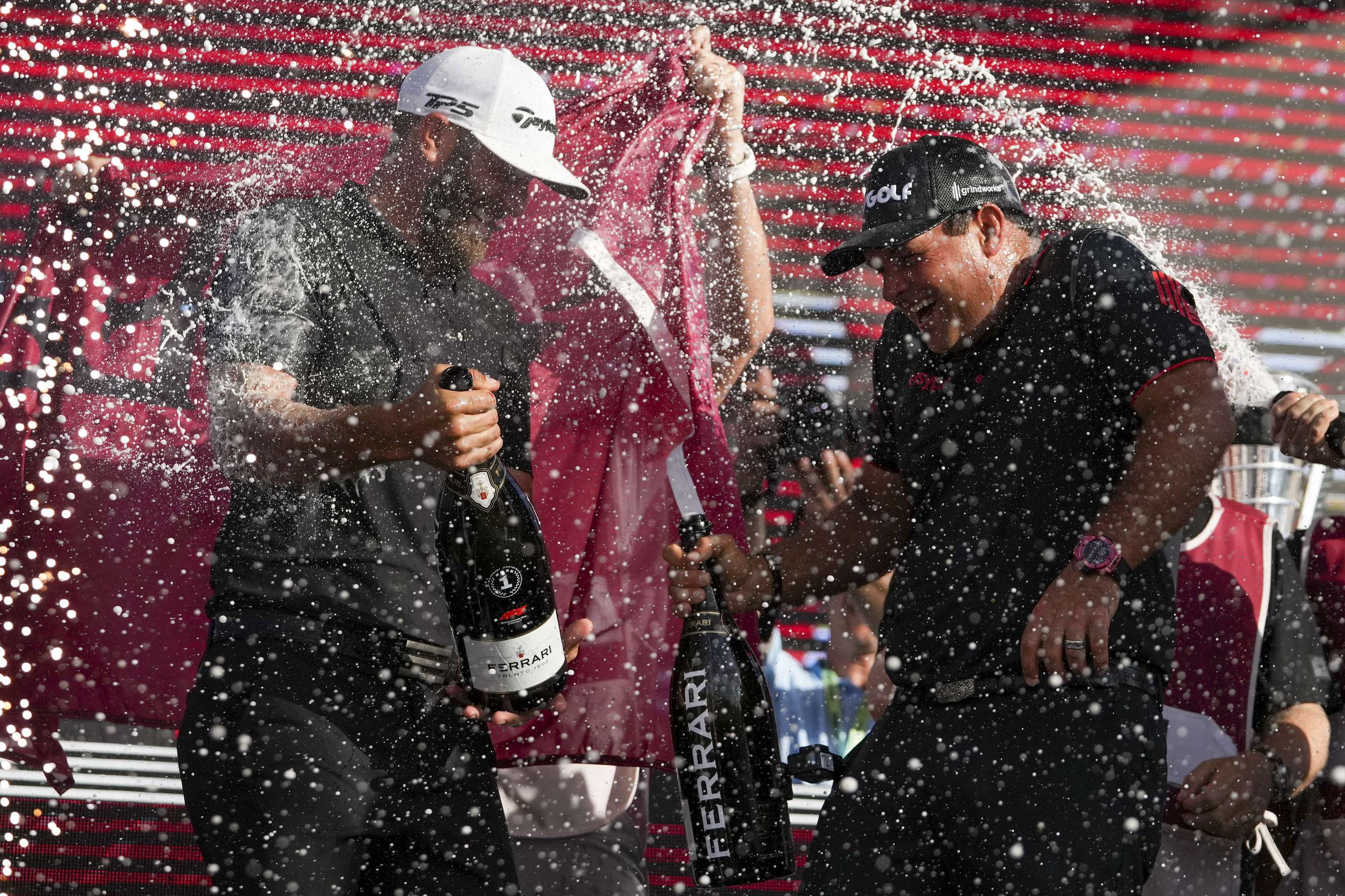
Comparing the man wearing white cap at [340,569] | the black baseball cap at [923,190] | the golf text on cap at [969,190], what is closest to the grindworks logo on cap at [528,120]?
the man wearing white cap at [340,569]

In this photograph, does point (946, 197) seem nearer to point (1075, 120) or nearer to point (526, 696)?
point (526, 696)

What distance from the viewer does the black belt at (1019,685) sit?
7.82 ft

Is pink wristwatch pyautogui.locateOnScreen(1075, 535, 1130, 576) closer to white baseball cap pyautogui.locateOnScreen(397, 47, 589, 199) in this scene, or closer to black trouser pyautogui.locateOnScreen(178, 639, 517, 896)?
black trouser pyautogui.locateOnScreen(178, 639, 517, 896)

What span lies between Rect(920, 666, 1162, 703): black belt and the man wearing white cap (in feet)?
2.83

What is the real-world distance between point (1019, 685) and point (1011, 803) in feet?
0.71

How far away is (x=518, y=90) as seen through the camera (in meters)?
3.00

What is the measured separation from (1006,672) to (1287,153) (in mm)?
4149

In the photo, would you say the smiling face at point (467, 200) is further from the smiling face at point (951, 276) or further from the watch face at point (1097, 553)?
the watch face at point (1097, 553)

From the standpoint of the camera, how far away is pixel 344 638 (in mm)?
2529

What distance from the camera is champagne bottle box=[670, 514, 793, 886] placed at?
2770 millimetres

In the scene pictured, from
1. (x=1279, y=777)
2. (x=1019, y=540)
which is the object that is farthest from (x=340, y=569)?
(x=1279, y=777)

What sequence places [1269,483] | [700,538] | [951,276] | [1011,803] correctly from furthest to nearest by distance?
[1269,483] < [700,538] < [951,276] < [1011,803]

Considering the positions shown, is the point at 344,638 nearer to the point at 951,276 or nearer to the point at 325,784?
the point at 325,784

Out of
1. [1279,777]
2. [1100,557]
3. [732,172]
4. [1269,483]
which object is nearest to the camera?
[1100,557]
